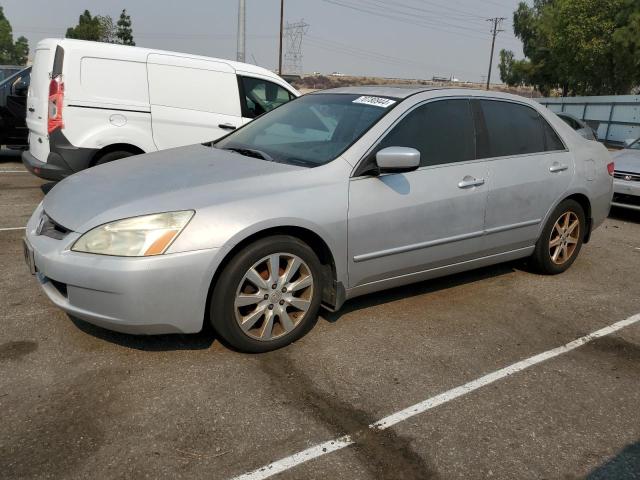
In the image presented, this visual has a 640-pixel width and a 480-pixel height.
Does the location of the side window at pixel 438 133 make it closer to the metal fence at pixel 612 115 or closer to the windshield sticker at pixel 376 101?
the windshield sticker at pixel 376 101

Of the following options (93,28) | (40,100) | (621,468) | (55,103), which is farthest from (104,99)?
(93,28)

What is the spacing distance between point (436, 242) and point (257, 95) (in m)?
4.61

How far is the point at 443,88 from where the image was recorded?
4344 mm

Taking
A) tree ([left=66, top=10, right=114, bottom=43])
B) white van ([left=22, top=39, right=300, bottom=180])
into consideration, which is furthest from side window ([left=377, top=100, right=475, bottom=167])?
tree ([left=66, top=10, right=114, bottom=43])

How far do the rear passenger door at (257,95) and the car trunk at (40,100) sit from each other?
2307 millimetres

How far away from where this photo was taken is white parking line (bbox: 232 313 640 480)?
2379mm

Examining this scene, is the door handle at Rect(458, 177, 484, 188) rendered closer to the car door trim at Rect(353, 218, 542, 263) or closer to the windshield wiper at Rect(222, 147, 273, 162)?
the car door trim at Rect(353, 218, 542, 263)

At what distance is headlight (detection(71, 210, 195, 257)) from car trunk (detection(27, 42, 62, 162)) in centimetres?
407

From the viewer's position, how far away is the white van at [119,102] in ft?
20.9

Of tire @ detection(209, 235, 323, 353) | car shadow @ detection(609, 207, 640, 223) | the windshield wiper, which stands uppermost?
the windshield wiper

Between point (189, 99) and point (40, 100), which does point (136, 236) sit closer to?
point (189, 99)

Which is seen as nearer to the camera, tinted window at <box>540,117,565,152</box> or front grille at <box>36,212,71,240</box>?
front grille at <box>36,212,71,240</box>

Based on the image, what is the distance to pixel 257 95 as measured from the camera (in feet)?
25.5

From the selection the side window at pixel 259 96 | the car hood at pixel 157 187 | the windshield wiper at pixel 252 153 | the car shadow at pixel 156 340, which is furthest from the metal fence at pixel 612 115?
the car shadow at pixel 156 340
